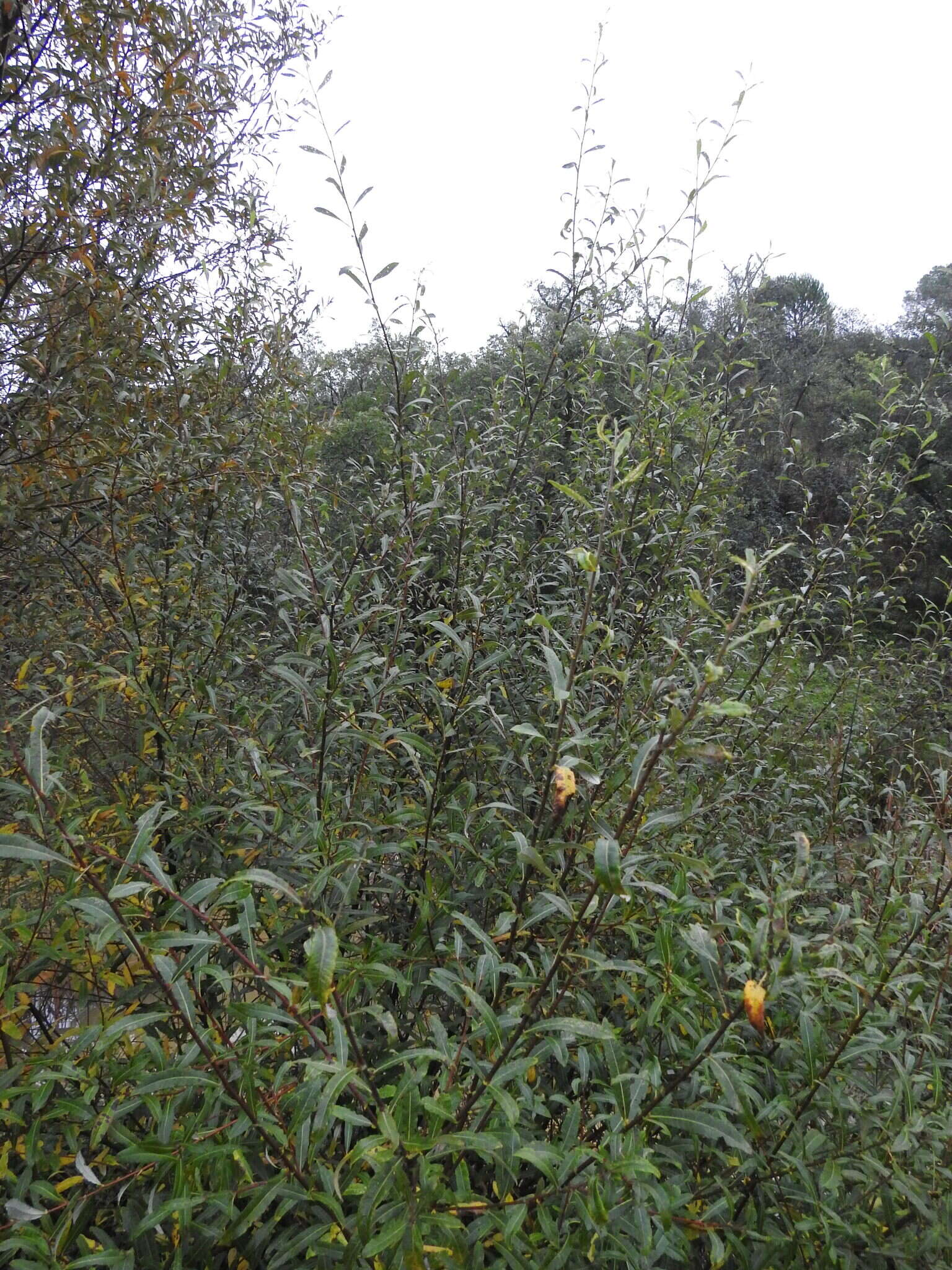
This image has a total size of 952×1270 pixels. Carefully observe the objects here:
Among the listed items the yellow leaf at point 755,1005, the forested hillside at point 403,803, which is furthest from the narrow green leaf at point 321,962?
the yellow leaf at point 755,1005

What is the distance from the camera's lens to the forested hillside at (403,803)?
1.20m

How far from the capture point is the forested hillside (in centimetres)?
120

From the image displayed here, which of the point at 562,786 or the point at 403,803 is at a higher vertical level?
the point at 562,786

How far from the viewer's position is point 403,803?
1.97m

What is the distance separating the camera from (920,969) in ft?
7.24

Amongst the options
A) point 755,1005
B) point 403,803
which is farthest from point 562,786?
point 403,803

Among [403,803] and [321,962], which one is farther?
[403,803]

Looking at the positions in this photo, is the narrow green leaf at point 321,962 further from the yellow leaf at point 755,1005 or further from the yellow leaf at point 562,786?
the yellow leaf at point 755,1005

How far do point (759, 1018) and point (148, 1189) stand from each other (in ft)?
3.86

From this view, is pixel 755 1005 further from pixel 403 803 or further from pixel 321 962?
pixel 403 803

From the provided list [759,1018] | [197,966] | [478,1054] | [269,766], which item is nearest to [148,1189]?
[197,966]

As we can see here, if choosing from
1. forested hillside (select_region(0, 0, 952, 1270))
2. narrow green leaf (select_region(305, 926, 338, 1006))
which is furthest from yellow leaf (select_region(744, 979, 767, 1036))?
narrow green leaf (select_region(305, 926, 338, 1006))

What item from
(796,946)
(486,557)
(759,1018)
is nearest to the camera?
(759,1018)

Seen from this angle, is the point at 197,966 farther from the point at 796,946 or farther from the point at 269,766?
the point at 796,946
